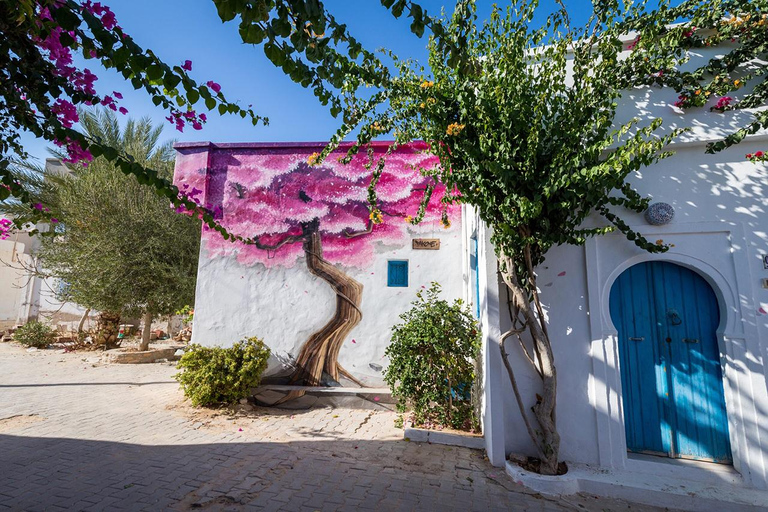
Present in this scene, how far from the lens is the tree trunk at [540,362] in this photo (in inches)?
162

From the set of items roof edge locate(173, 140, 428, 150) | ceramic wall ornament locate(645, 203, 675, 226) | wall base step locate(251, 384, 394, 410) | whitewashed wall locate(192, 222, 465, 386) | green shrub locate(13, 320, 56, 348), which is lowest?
wall base step locate(251, 384, 394, 410)

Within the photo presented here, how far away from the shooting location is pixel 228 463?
14.5ft

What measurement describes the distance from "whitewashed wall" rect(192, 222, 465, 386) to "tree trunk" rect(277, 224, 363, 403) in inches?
4.5

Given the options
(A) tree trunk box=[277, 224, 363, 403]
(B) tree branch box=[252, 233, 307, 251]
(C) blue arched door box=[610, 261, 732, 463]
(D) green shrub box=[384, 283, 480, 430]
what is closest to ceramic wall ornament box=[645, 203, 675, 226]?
(C) blue arched door box=[610, 261, 732, 463]

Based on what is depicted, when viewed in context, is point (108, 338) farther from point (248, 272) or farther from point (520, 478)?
point (520, 478)

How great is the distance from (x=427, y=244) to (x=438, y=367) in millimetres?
2542

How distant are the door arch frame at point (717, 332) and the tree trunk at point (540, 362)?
21.3 inches

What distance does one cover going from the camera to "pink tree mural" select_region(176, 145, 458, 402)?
7.23m

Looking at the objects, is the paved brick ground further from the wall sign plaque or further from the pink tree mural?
the wall sign plaque

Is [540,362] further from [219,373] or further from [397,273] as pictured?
[219,373]

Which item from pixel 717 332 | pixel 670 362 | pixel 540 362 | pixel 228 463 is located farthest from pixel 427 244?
pixel 228 463

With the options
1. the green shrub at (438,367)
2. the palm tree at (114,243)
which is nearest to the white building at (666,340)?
the green shrub at (438,367)

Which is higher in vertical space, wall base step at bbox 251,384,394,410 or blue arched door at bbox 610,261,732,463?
blue arched door at bbox 610,261,732,463

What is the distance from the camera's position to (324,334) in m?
7.23
